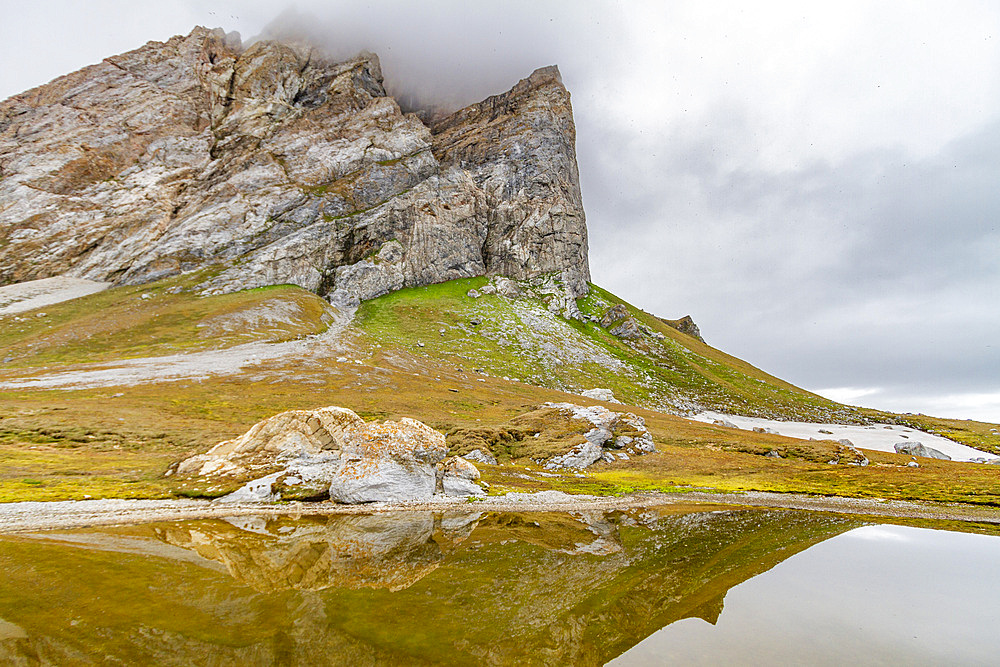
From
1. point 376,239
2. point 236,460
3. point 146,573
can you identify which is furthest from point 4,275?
point 146,573

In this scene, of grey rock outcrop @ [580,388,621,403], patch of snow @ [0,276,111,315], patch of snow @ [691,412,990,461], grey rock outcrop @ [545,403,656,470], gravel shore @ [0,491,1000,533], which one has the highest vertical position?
patch of snow @ [0,276,111,315]

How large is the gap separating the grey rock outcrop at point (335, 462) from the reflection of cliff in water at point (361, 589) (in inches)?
238

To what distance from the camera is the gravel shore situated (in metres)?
24.8

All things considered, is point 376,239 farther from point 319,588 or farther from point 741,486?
point 319,588

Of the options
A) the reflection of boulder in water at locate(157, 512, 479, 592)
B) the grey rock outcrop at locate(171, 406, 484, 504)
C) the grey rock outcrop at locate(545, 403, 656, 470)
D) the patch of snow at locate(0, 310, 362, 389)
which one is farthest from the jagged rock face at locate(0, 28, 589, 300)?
the reflection of boulder in water at locate(157, 512, 479, 592)

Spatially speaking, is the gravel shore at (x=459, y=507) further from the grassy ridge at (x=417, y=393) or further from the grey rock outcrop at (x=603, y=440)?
the grey rock outcrop at (x=603, y=440)

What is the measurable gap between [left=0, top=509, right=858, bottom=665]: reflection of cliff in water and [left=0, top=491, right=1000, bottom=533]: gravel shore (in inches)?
115

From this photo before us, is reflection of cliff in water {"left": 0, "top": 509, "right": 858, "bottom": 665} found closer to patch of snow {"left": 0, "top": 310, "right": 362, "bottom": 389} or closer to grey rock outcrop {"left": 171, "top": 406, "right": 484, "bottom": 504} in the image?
grey rock outcrop {"left": 171, "top": 406, "right": 484, "bottom": 504}

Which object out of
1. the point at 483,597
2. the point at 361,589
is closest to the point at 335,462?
the point at 361,589

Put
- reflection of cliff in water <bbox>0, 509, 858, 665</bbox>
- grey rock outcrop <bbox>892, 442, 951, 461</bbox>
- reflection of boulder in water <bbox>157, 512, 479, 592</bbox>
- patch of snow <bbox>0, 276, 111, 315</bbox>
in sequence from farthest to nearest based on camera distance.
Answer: patch of snow <bbox>0, 276, 111, 315</bbox>, grey rock outcrop <bbox>892, 442, 951, 461</bbox>, reflection of boulder in water <bbox>157, 512, 479, 592</bbox>, reflection of cliff in water <bbox>0, 509, 858, 665</bbox>

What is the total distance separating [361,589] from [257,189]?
181 metres

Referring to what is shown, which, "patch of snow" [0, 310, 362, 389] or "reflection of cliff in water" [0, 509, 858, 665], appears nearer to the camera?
"reflection of cliff in water" [0, 509, 858, 665]

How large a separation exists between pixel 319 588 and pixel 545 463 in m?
37.6

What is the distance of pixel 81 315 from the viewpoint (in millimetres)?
109500
